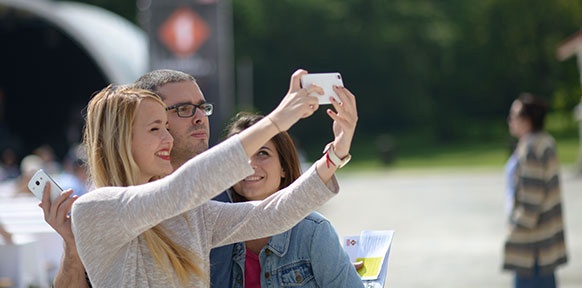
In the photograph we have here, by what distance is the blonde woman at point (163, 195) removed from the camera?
2.45 metres

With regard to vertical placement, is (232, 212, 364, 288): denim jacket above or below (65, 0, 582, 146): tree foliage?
below

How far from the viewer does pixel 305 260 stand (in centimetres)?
317

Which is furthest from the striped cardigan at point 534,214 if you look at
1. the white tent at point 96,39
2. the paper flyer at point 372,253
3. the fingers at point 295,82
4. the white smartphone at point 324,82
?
the white tent at point 96,39

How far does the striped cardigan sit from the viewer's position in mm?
6672

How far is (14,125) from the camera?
2491 cm

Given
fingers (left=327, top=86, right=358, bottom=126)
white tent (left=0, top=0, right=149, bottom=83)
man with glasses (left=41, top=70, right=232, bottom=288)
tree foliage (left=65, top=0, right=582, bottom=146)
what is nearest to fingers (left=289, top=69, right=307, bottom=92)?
fingers (left=327, top=86, right=358, bottom=126)

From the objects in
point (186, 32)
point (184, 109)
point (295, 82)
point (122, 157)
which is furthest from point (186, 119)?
point (186, 32)

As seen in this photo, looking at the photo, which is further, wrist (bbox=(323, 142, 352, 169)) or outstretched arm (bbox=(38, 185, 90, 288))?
outstretched arm (bbox=(38, 185, 90, 288))

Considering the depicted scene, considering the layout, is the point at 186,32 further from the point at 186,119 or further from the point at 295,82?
the point at 295,82

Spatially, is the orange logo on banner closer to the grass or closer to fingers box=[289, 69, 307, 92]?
fingers box=[289, 69, 307, 92]

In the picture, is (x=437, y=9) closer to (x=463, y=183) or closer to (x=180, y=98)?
(x=463, y=183)

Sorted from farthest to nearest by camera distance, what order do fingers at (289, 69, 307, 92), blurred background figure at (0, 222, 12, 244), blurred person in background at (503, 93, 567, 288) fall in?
blurred person in background at (503, 93, 567, 288)
blurred background figure at (0, 222, 12, 244)
fingers at (289, 69, 307, 92)

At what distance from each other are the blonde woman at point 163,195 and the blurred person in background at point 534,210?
13.7ft

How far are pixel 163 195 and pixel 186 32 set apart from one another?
12069mm
